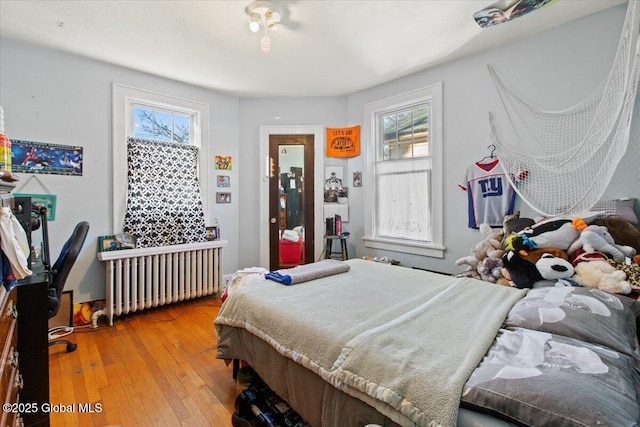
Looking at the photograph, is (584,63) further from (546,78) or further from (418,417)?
(418,417)

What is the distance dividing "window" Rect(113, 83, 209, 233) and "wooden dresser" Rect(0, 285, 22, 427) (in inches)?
82.5

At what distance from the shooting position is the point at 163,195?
10.4 ft

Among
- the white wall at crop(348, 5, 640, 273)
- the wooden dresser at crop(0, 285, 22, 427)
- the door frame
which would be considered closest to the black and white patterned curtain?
the door frame

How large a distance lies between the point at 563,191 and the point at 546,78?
0.97m

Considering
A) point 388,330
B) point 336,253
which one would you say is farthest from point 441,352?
point 336,253

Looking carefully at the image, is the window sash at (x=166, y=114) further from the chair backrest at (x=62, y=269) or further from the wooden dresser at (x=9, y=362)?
the wooden dresser at (x=9, y=362)

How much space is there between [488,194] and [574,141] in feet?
2.25

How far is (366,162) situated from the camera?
3654mm

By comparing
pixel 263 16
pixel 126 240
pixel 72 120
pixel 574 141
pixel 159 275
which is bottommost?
pixel 159 275

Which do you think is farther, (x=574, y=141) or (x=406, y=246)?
(x=406, y=246)

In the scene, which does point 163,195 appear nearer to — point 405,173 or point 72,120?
point 72,120

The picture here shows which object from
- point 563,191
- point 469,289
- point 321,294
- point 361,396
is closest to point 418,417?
point 361,396

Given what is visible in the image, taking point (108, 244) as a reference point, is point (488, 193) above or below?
above

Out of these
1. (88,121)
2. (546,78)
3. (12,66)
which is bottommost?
(88,121)
